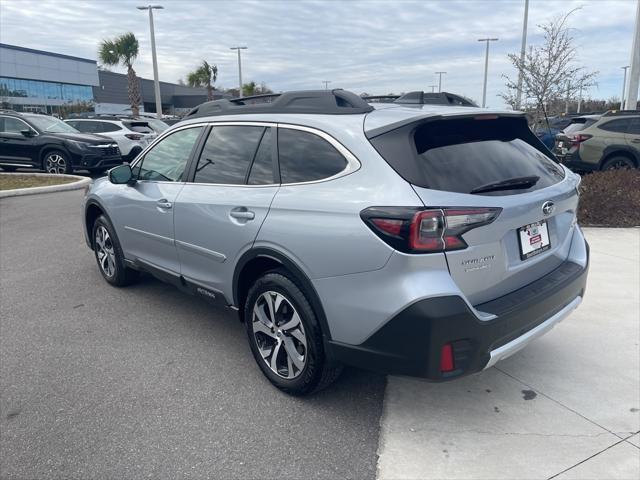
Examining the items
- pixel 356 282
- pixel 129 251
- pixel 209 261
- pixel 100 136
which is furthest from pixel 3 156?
pixel 356 282

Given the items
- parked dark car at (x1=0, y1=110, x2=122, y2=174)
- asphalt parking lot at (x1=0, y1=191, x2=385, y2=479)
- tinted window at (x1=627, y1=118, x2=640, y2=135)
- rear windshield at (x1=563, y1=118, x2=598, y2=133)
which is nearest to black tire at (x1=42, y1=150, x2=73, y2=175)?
parked dark car at (x1=0, y1=110, x2=122, y2=174)

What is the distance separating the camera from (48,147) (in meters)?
13.6

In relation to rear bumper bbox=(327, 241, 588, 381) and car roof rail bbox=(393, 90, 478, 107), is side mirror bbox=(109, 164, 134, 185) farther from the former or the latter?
rear bumper bbox=(327, 241, 588, 381)

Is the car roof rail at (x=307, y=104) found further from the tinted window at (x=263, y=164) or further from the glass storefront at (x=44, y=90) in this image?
the glass storefront at (x=44, y=90)

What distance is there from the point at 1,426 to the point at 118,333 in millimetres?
1281

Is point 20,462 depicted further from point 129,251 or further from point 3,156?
point 3,156

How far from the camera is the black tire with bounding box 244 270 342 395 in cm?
293

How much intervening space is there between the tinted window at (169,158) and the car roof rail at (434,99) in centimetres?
159

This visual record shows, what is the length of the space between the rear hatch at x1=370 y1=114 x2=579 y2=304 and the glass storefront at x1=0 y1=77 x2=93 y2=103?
59894mm

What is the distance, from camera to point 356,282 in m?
2.62

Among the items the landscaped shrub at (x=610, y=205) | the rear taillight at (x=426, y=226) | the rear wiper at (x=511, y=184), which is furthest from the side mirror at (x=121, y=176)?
the landscaped shrub at (x=610, y=205)

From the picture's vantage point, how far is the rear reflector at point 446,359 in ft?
8.11

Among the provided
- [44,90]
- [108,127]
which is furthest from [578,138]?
[44,90]

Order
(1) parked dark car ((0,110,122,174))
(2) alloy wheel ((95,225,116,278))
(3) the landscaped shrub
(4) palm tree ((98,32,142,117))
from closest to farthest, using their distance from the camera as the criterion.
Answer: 1. (2) alloy wheel ((95,225,116,278))
2. (3) the landscaped shrub
3. (1) parked dark car ((0,110,122,174))
4. (4) palm tree ((98,32,142,117))
